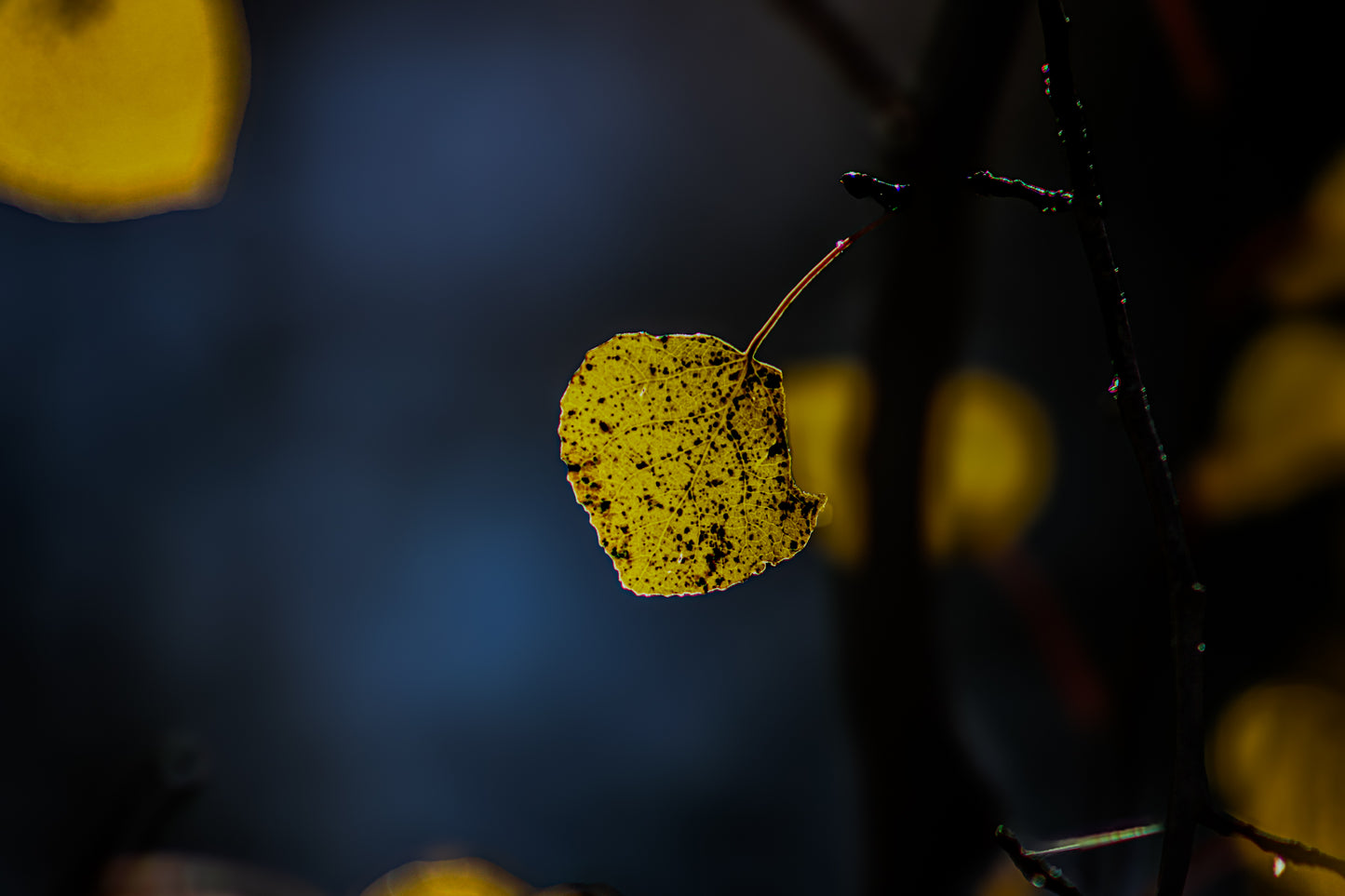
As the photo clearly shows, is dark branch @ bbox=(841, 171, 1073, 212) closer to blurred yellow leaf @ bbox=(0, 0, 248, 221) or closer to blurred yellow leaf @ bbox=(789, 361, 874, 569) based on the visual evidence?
blurred yellow leaf @ bbox=(789, 361, 874, 569)

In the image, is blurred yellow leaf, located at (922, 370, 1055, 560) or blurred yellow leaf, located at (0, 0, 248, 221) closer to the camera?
blurred yellow leaf, located at (0, 0, 248, 221)

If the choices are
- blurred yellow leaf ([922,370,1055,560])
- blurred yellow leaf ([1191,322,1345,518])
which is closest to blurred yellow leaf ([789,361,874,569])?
blurred yellow leaf ([922,370,1055,560])

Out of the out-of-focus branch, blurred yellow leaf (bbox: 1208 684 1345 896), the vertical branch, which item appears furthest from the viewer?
blurred yellow leaf (bbox: 1208 684 1345 896)

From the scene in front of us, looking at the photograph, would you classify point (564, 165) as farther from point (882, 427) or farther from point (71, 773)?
point (71, 773)

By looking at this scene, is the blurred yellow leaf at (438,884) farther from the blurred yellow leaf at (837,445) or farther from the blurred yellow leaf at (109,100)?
the blurred yellow leaf at (109,100)

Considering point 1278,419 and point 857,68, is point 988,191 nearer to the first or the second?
point 857,68

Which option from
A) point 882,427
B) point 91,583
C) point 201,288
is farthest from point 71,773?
point 882,427

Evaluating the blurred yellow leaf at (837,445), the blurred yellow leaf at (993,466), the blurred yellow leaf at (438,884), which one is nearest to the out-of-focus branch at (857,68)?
the blurred yellow leaf at (837,445)
